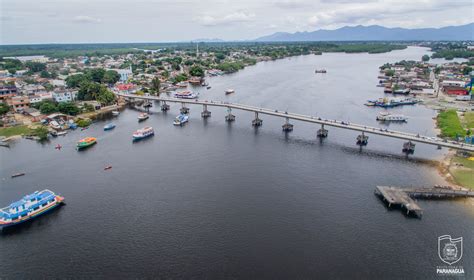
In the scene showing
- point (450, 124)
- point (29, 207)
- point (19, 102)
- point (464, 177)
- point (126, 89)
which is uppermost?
point (126, 89)

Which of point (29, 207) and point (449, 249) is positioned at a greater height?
point (29, 207)

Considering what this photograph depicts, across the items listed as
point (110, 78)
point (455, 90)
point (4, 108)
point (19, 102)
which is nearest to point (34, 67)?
point (110, 78)

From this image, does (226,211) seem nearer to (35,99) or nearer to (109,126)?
(109,126)

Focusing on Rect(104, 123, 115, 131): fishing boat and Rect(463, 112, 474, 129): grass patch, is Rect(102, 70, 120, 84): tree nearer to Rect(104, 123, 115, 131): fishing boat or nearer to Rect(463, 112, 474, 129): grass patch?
Rect(104, 123, 115, 131): fishing boat

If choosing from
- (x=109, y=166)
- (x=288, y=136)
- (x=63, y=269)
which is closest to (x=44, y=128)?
(x=109, y=166)

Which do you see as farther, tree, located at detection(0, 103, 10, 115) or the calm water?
tree, located at detection(0, 103, 10, 115)

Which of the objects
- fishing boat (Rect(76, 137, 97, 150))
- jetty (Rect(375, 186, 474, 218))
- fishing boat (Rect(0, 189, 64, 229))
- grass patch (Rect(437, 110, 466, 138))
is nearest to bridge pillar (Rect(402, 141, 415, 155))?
grass patch (Rect(437, 110, 466, 138))

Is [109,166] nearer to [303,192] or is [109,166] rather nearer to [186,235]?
[186,235]
